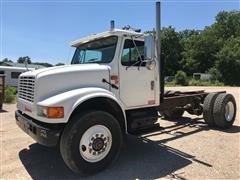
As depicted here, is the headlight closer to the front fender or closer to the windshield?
the front fender

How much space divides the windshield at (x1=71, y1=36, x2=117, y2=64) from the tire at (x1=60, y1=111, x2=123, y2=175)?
4.54 feet

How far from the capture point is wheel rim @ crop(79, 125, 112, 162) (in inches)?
191

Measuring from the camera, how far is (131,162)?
5.43m

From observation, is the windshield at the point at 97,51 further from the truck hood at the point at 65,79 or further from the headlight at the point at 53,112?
the headlight at the point at 53,112

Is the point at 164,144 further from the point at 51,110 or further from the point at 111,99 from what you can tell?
the point at 51,110

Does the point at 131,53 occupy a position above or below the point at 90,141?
above

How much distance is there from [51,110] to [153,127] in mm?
2423

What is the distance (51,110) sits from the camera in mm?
4559

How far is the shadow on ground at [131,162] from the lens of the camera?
4863 mm

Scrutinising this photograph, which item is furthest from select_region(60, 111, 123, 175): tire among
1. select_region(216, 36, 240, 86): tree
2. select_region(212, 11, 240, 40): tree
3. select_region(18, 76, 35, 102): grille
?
select_region(212, 11, 240, 40): tree

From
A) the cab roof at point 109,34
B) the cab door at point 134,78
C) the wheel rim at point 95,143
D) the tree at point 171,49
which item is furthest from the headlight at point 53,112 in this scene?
the tree at point 171,49

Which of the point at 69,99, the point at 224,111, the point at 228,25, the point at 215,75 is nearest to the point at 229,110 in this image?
the point at 224,111

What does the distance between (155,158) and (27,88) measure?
282cm

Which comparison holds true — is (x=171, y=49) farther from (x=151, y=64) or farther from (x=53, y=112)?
(x=53, y=112)
